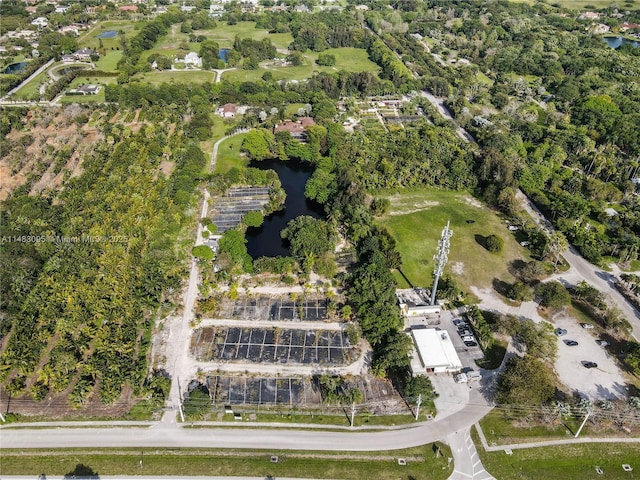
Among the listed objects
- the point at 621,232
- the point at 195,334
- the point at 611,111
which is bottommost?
the point at 195,334

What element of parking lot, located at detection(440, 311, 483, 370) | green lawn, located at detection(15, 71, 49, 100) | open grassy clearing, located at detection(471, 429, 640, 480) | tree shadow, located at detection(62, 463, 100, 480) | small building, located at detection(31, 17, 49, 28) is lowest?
tree shadow, located at detection(62, 463, 100, 480)

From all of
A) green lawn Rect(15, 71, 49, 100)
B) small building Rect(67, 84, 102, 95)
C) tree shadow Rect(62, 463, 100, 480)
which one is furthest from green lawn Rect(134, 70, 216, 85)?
tree shadow Rect(62, 463, 100, 480)

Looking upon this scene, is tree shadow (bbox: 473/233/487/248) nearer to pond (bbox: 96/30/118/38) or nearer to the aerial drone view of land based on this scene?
the aerial drone view of land

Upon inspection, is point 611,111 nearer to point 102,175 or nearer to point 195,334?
point 195,334

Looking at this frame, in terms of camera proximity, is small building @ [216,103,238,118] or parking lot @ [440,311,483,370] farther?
small building @ [216,103,238,118]

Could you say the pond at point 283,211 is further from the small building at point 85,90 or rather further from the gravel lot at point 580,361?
the small building at point 85,90

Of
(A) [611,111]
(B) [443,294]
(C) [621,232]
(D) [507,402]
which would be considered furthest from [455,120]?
(D) [507,402]
